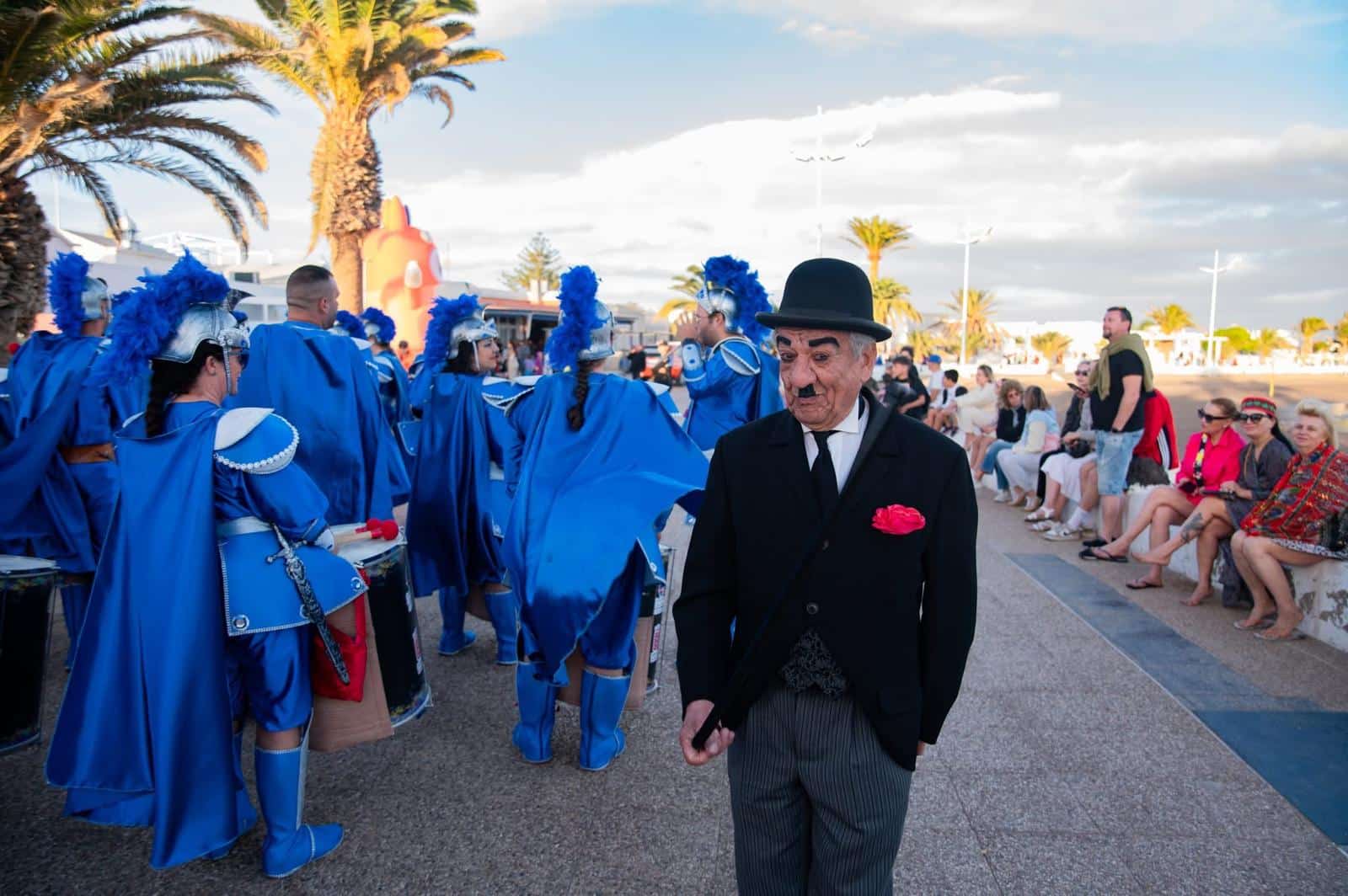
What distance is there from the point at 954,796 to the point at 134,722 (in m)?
3.19

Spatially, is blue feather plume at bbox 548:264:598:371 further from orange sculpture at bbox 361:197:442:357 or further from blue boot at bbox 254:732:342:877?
orange sculpture at bbox 361:197:442:357

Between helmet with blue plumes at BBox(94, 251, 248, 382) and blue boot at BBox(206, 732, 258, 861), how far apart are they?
4.42 ft

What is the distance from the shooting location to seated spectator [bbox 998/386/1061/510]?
11336mm

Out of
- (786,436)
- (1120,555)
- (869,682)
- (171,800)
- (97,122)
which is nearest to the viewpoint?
(869,682)

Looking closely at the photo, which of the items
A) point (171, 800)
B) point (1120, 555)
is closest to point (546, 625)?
point (171, 800)

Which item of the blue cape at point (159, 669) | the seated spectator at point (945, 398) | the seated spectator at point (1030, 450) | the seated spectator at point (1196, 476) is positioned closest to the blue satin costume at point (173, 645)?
the blue cape at point (159, 669)

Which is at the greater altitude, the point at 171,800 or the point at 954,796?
the point at 171,800

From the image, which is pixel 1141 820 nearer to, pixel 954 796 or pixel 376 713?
pixel 954 796

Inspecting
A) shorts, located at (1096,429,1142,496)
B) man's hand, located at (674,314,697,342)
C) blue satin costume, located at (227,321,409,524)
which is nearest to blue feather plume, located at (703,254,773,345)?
man's hand, located at (674,314,697,342)

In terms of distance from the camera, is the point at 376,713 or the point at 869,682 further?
the point at 376,713

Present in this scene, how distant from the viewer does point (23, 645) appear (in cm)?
368

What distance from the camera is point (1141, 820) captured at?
368cm

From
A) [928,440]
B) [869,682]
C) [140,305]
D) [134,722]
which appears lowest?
[134,722]

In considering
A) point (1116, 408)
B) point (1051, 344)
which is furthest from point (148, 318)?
point (1051, 344)
